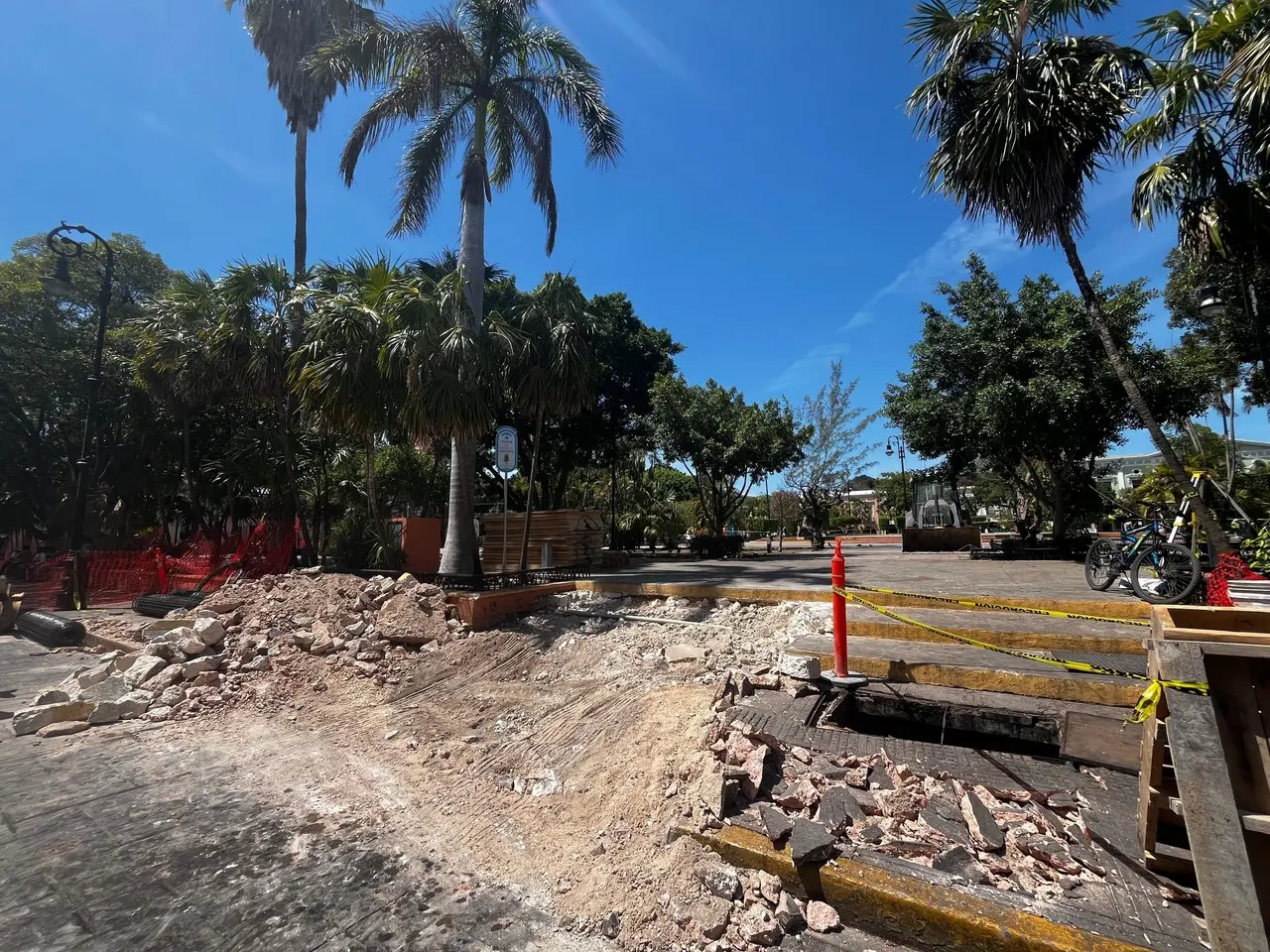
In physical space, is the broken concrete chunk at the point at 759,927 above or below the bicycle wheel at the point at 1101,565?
below

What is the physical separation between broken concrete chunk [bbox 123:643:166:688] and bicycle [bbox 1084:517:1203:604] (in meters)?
11.1

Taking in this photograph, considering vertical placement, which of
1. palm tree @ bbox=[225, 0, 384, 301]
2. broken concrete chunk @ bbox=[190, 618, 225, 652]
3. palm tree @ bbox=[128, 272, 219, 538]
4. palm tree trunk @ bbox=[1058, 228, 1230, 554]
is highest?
palm tree @ bbox=[225, 0, 384, 301]

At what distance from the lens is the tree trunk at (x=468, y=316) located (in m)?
9.41

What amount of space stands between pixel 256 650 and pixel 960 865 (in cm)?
729

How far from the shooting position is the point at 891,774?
3381 mm


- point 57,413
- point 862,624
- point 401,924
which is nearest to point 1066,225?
point 862,624

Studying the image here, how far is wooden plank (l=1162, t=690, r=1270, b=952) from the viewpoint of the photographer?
1.98 meters

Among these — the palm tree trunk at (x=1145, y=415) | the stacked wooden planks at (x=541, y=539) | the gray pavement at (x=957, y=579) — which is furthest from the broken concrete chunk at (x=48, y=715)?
the palm tree trunk at (x=1145, y=415)

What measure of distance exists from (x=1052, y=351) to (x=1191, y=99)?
594 cm

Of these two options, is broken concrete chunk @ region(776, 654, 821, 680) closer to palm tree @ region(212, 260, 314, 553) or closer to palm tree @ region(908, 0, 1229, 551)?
palm tree @ region(908, 0, 1229, 551)

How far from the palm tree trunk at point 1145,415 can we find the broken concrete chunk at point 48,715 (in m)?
12.3

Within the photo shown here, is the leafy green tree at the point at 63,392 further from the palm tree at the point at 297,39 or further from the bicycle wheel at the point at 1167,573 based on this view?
the bicycle wheel at the point at 1167,573

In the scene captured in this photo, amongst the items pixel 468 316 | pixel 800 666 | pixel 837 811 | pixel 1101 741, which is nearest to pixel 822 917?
pixel 837 811

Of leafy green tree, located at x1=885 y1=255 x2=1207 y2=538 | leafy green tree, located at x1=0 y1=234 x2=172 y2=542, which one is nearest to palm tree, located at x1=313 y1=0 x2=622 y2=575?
leafy green tree, located at x1=885 y1=255 x2=1207 y2=538
